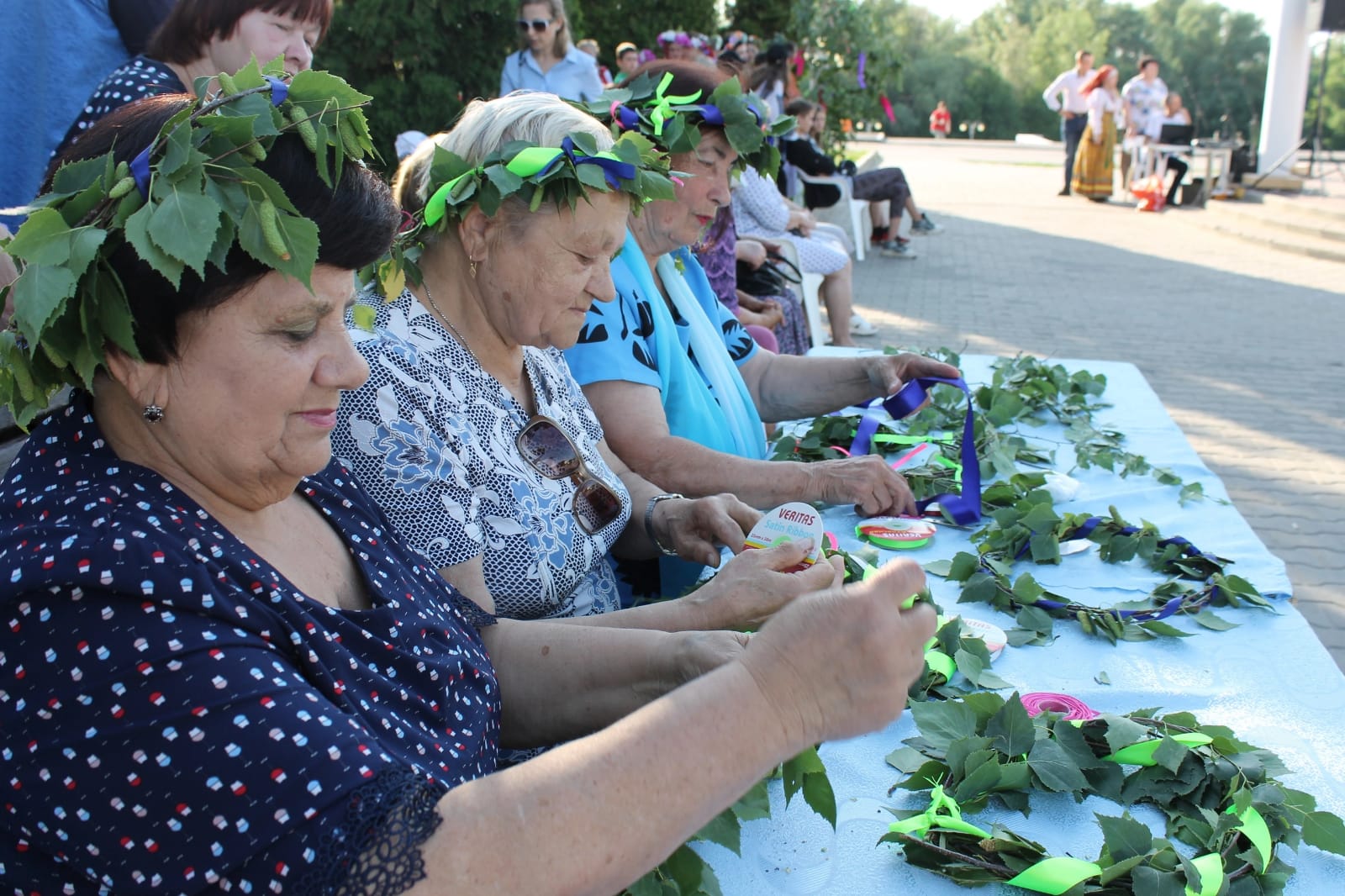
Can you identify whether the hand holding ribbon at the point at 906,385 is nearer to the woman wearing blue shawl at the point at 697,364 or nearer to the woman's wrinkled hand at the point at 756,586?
the woman wearing blue shawl at the point at 697,364

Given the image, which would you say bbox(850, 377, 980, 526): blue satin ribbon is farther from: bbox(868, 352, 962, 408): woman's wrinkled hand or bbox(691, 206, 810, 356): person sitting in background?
bbox(691, 206, 810, 356): person sitting in background

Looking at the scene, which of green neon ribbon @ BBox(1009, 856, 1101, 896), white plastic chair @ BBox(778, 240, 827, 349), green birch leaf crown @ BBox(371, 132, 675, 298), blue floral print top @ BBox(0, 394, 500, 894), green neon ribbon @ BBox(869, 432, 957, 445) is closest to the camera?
blue floral print top @ BBox(0, 394, 500, 894)

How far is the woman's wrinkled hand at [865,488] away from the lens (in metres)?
2.64

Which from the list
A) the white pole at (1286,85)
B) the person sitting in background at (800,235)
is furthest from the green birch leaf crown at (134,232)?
the white pole at (1286,85)

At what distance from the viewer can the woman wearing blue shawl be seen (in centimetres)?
266

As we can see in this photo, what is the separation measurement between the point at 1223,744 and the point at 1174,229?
557 inches

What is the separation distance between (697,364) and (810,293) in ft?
13.6

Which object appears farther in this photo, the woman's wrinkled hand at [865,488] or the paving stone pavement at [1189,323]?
the paving stone pavement at [1189,323]

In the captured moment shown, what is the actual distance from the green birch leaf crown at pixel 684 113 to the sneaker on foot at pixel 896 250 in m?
9.14

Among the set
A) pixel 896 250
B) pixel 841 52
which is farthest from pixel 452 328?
pixel 841 52

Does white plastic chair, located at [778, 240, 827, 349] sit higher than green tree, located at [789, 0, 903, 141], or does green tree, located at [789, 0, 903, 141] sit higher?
green tree, located at [789, 0, 903, 141]

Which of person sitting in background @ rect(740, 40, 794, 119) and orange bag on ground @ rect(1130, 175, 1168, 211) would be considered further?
orange bag on ground @ rect(1130, 175, 1168, 211)

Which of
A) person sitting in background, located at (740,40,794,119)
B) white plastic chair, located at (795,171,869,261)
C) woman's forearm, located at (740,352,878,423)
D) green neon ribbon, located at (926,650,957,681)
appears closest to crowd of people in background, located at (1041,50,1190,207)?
white plastic chair, located at (795,171,869,261)

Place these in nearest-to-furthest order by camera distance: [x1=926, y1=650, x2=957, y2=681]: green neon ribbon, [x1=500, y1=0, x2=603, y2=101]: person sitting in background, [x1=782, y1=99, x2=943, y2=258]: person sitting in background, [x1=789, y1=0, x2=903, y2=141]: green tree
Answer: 1. [x1=926, y1=650, x2=957, y2=681]: green neon ribbon
2. [x1=500, y1=0, x2=603, y2=101]: person sitting in background
3. [x1=782, y1=99, x2=943, y2=258]: person sitting in background
4. [x1=789, y1=0, x2=903, y2=141]: green tree
